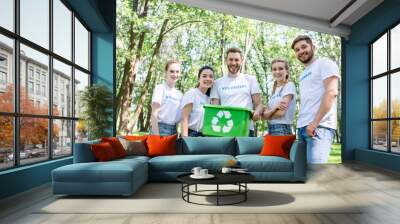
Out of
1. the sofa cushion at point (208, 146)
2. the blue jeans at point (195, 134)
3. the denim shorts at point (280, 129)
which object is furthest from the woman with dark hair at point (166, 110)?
the denim shorts at point (280, 129)

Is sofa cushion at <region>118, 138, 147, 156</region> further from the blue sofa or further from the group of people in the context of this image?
the group of people

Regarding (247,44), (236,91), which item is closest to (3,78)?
(236,91)

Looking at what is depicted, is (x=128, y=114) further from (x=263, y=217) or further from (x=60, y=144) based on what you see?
(x=263, y=217)

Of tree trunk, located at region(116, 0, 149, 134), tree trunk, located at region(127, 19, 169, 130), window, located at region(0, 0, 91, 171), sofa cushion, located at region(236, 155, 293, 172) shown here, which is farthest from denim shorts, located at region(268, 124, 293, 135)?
tree trunk, located at region(127, 19, 169, 130)

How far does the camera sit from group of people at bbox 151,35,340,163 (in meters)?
6.17

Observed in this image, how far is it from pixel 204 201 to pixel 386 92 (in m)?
5.46

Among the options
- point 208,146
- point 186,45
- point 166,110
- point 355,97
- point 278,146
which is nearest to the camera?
point 278,146

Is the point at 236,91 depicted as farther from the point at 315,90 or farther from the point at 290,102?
the point at 315,90

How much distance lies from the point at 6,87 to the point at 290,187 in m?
3.61

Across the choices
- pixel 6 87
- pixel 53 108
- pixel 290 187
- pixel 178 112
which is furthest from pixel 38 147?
pixel 290 187

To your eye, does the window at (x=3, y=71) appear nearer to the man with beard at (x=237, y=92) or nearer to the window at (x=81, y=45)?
the window at (x=81, y=45)

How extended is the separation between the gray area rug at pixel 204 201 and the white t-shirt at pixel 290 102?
7.33 feet

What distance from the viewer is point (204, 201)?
4.19 metres

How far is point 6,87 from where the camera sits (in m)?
4.56
